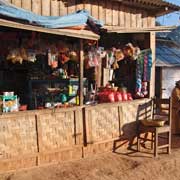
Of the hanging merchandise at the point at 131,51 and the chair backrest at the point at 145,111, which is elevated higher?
the hanging merchandise at the point at 131,51

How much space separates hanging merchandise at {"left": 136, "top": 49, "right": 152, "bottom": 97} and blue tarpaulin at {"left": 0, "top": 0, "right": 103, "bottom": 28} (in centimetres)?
178

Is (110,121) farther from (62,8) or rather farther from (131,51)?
(62,8)

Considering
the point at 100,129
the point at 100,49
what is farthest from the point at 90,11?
the point at 100,129

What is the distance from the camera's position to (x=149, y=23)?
948 centimetres

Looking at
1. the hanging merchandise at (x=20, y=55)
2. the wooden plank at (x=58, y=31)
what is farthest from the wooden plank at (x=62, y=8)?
the hanging merchandise at (x=20, y=55)

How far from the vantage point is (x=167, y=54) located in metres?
15.8

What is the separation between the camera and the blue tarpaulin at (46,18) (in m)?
6.04

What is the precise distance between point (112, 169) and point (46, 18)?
332 cm

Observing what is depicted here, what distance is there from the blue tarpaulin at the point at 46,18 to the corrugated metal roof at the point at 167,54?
740 centimetres

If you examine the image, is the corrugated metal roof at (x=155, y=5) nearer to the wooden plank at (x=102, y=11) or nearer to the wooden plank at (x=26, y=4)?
the wooden plank at (x=102, y=11)

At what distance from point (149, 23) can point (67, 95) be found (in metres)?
3.32

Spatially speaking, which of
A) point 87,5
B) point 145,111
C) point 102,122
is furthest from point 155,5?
point 102,122

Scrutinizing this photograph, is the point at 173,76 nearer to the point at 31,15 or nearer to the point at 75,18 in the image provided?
the point at 75,18

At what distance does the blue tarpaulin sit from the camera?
604cm
